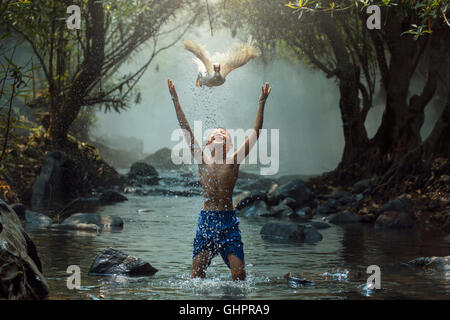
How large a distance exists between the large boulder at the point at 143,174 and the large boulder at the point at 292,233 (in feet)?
47.4

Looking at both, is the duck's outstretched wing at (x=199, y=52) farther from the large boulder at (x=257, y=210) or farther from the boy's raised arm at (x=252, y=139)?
the large boulder at (x=257, y=210)

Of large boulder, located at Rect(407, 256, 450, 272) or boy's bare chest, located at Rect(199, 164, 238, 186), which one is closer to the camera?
boy's bare chest, located at Rect(199, 164, 238, 186)

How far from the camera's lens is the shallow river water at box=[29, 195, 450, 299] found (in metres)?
6.16

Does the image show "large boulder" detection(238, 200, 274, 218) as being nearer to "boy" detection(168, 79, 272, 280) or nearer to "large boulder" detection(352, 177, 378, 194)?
"large boulder" detection(352, 177, 378, 194)

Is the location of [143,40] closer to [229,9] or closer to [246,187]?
[229,9]

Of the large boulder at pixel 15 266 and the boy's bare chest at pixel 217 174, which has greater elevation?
the boy's bare chest at pixel 217 174

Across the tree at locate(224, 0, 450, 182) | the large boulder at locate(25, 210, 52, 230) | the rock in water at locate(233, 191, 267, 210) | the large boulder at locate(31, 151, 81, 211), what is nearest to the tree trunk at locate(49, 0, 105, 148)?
the large boulder at locate(31, 151, 81, 211)

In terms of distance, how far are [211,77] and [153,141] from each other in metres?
89.3

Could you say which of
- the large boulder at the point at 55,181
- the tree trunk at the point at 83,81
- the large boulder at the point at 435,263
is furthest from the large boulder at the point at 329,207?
the large boulder at the point at 435,263

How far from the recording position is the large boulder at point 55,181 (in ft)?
56.4

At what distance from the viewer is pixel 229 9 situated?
19.7 m

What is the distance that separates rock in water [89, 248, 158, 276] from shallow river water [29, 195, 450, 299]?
0.16 meters

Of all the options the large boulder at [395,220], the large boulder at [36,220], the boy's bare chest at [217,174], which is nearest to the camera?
the boy's bare chest at [217,174]

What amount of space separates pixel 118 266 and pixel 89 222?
190 inches
